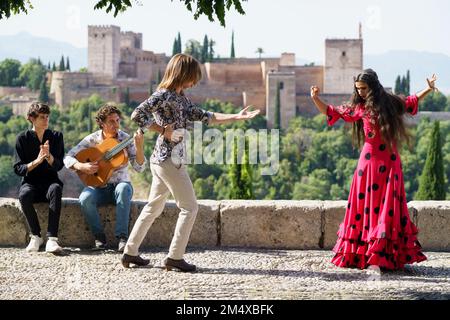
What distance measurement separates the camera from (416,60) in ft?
347

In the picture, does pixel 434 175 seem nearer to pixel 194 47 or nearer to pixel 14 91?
pixel 14 91

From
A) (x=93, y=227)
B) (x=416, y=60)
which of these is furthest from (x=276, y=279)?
(x=416, y=60)

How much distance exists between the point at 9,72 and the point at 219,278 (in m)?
68.9

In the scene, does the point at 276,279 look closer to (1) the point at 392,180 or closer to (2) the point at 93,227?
(1) the point at 392,180

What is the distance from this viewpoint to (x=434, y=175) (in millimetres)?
23750

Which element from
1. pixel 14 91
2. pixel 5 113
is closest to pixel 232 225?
pixel 5 113

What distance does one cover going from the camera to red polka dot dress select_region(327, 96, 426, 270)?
486cm

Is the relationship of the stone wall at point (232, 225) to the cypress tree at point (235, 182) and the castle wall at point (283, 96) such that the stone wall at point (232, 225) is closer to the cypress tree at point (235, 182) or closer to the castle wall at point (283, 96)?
the cypress tree at point (235, 182)

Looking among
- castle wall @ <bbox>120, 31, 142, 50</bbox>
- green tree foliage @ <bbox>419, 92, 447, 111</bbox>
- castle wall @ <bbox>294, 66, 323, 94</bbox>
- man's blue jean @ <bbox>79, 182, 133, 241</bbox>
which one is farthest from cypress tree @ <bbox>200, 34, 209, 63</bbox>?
man's blue jean @ <bbox>79, 182, 133, 241</bbox>

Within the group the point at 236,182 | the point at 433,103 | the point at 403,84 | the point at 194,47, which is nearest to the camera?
the point at 236,182

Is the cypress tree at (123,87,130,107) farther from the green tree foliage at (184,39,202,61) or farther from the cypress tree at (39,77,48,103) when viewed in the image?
the green tree foliage at (184,39,202,61)

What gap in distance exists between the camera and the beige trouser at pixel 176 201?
4.69 metres

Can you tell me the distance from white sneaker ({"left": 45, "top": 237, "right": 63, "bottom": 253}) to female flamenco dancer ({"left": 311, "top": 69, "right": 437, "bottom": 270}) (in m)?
1.75
